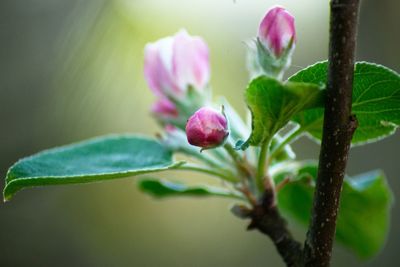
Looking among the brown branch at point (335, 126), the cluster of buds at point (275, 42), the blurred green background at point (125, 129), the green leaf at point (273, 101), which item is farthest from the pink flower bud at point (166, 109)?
the blurred green background at point (125, 129)

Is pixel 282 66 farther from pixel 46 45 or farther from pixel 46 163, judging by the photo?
pixel 46 45

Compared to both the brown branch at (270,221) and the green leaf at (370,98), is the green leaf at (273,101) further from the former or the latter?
the brown branch at (270,221)

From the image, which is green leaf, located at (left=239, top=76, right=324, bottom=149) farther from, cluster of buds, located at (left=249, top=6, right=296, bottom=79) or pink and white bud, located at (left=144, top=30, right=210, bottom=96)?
pink and white bud, located at (left=144, top=30, right=210, bottom=96)

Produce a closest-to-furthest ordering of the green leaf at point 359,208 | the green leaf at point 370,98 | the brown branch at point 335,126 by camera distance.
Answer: the brown branch at point 335,126 < the green leaf at point 370,98 < the green leaf at point 359,208

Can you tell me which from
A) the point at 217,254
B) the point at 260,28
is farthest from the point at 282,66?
the point at 217,254

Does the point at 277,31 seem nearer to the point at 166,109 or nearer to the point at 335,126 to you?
the point at 335,126

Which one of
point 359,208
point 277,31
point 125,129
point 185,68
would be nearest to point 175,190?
point 185,68

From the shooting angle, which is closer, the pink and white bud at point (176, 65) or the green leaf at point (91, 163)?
the green leaf at point (91, 163)

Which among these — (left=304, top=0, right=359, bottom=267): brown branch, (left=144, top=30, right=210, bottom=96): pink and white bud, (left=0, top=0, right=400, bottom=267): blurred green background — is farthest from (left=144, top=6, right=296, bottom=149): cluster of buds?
(left=0, top=0, right=400, bottom=267): blurred green background
